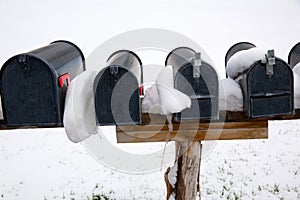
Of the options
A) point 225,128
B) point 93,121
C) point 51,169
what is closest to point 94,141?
point 93,121

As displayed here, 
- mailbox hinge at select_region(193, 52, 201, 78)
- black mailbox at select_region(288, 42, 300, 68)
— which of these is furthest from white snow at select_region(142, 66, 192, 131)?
black mailbox at select_region(288, 42, 300, 68)

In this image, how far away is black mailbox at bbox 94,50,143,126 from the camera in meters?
1.44

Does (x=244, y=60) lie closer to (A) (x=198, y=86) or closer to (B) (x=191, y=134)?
(A) (x=198, y=86)

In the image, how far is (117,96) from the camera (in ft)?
4.81

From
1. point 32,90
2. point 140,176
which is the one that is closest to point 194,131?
point 32,90

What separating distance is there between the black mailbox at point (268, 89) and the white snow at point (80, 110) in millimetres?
757

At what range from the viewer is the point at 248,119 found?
1.61 m

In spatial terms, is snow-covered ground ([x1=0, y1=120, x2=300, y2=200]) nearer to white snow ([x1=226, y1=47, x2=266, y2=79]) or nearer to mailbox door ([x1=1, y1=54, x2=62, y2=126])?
white snow ([x1=226, y1=47, x2=266, y2=79])

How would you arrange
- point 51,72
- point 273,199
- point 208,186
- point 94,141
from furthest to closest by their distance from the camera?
point 208,186
point 273,199
point 94,141
point 51,72

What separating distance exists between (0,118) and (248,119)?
1.22 metres

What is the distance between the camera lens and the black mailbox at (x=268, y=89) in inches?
59.2

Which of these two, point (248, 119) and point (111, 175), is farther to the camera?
point (111, 175)

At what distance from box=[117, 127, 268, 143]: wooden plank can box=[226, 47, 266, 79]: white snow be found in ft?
1.01

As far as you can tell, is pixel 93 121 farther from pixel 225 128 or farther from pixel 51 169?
pixel 51 169
